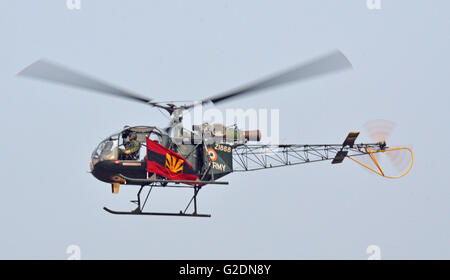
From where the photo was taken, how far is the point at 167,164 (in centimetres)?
2158

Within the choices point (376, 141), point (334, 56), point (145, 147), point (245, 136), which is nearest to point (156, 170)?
point (145, 147)

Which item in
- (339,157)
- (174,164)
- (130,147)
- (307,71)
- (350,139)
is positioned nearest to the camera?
(307,71)

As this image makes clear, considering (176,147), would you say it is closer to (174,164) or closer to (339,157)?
(174,164)

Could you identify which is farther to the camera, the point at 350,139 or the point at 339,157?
the point at 339,157

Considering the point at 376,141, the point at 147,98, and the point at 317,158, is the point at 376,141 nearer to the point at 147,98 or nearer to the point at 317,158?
the point at 317,158

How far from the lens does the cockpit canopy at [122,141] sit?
71.3 feet

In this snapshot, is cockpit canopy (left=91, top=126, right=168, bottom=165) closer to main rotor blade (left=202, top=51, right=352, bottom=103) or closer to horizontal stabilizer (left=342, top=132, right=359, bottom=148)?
main rotor blade (left=202, top=51, right=352, bottom=103)

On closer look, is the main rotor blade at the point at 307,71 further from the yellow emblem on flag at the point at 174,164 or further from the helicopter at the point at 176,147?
the yellow emblem on flag at the point at 174,164

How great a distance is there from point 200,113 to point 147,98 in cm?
247

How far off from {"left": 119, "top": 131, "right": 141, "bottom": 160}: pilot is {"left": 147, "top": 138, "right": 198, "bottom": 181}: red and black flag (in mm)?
1011

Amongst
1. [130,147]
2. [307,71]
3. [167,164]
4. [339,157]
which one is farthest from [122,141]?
[339,157]

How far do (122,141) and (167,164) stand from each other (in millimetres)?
1884

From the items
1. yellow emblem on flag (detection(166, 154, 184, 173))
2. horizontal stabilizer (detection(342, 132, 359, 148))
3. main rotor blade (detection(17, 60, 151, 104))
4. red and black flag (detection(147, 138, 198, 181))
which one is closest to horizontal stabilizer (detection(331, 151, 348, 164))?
horizontal stabilizer (detection(342, 132, 359, 148))

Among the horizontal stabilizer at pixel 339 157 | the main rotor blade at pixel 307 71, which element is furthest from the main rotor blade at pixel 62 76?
the horizontal stabilizer at pixel 339 157
